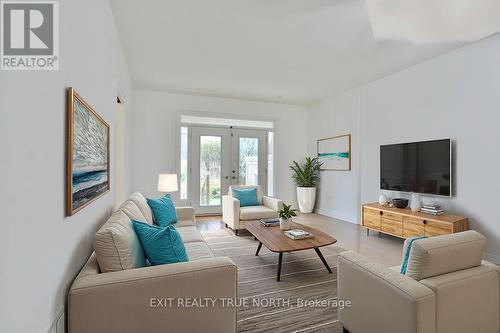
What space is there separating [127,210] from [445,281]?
2.21m

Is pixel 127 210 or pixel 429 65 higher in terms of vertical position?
pixel 429 65

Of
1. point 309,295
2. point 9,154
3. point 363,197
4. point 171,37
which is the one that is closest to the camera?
point 9,154

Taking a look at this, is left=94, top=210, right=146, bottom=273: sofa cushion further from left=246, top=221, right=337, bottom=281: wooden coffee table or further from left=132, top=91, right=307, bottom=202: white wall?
left=132, top=91, right=307, bottom=202: white wall

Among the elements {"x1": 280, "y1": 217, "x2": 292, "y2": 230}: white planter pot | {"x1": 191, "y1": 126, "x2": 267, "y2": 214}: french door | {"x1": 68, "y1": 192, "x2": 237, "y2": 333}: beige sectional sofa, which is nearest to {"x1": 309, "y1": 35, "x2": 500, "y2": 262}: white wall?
{"x1": 280, "y1": 217, "x2": 292, "y2": 230}: white planter pot

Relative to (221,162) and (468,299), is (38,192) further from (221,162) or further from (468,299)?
(221,162)

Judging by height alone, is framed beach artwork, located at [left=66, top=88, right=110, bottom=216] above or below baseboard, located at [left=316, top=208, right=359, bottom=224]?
above

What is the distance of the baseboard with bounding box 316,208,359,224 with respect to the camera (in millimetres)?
5180

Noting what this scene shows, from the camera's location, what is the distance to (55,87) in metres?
1.18

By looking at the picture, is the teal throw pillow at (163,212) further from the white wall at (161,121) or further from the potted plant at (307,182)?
the potted plant at (307,182)

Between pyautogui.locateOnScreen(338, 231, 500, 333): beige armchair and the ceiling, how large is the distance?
2.28m

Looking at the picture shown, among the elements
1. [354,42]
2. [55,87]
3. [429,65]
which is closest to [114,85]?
[55,87]

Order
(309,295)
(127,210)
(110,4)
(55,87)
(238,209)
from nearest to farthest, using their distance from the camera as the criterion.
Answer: (55,87) < (127,210) < (309,295) < (110,4) < (238,209)

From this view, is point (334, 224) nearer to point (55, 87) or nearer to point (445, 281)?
point (445, 281)

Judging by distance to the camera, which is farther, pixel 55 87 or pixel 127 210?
pixel 127 210
